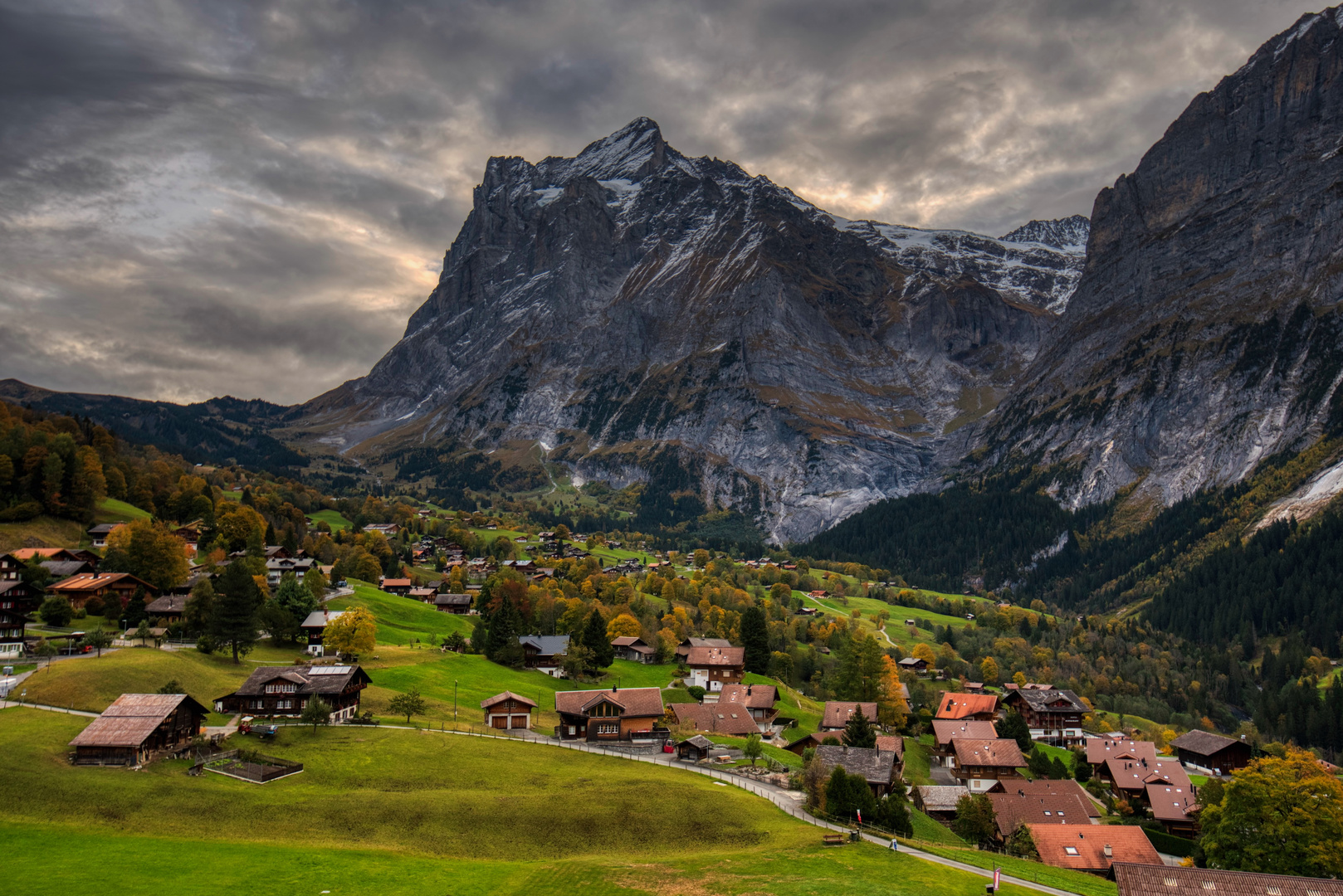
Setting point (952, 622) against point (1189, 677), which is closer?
point (1189, 677)

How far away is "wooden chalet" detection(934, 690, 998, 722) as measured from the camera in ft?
352

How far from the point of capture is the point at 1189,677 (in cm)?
16362

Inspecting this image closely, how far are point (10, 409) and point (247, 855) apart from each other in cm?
14558

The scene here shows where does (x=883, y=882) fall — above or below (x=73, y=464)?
below

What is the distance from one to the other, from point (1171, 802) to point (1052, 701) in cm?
4018

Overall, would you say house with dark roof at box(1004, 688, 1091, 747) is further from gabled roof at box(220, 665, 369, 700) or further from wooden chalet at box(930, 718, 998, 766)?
gabled roof at box(220, 665, 369, 700)

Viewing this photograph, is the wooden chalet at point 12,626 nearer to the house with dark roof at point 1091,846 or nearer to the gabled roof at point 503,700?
the gabled roof at point 503,700

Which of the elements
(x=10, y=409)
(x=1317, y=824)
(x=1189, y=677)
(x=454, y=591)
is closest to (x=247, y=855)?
(x=1317, y=824)

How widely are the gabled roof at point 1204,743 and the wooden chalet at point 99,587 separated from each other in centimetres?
12330

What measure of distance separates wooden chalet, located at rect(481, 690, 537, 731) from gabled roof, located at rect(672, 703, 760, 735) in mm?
15289

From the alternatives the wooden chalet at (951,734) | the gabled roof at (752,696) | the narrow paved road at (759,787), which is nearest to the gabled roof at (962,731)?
the wooden chalet at (951,734)

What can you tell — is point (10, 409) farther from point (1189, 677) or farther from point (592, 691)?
point (1189, 677)

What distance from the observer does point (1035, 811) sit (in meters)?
68.2

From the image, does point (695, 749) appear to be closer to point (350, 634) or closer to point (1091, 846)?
point (1091, 846)
